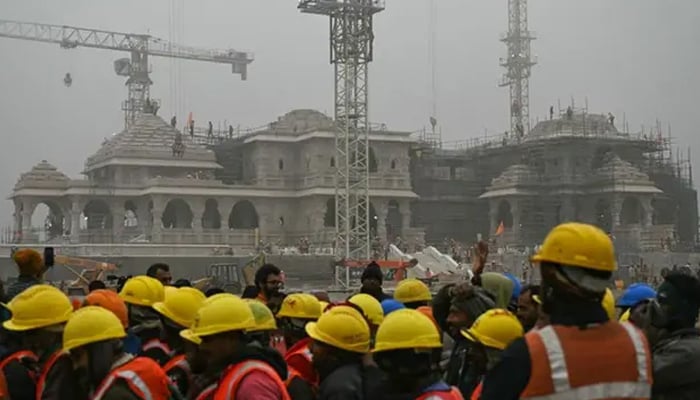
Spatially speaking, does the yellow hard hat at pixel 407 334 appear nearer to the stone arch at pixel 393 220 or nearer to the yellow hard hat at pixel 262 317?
the yellow hard hat at pixel 262 317

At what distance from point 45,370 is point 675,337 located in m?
3.63

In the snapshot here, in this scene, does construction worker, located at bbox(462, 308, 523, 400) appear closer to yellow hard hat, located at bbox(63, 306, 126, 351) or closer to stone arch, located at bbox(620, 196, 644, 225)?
yellow hard hat, located at bbox(63, 306, 126, 351)

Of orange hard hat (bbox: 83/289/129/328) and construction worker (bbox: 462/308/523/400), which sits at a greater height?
orange hard hat (bbox: 83/289/129/328)

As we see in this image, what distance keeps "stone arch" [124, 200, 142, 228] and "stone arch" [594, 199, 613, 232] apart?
94.9 ft

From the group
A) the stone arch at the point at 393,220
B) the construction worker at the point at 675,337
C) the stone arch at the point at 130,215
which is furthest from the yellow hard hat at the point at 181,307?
the stone arch at the point at 393,220

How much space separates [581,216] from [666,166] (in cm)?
987

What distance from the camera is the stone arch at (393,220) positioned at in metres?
57.9

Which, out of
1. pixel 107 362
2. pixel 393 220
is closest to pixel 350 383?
pixel 107 362

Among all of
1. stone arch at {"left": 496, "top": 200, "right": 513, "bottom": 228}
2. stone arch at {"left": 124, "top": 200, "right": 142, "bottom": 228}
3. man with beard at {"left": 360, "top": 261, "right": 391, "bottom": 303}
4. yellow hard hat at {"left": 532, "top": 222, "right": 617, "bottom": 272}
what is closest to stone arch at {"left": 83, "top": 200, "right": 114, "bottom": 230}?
stone arch at {"left": 124, "top": 200, "right": 142, "bottom": 228}

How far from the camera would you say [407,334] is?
15.1 feet

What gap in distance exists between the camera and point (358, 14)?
4381 centimetres

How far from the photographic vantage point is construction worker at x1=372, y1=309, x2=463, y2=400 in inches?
176

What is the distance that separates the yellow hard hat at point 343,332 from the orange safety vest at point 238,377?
2.48 feet

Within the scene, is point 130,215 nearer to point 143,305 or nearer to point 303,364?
point 143,305
